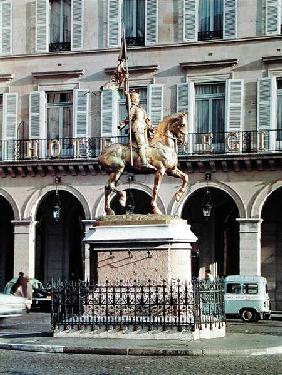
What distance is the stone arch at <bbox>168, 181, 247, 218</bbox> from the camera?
124 feet

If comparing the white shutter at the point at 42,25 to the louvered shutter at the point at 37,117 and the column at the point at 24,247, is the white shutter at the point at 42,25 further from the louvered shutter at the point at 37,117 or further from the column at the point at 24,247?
the column at the point at 24,247

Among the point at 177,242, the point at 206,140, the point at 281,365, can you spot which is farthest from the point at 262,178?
→ the point at 281,365

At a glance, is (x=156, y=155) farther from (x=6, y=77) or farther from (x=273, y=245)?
(x=6, y=77)

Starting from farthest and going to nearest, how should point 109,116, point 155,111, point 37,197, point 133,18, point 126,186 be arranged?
point 133,18 < point 37,197 < point 109,116 < point 126,186 < point 155,111

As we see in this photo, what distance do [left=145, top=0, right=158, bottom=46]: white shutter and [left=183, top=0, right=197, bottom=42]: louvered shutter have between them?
1.23m

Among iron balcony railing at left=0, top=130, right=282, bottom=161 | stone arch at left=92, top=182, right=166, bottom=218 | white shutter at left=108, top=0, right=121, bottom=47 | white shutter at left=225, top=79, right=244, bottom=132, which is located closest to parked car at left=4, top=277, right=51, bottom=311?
stone arch at left=92, top=182, right=166, bottom=218

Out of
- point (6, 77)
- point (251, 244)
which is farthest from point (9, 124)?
point (251, 244)

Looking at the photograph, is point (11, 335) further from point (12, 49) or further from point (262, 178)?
point (12, 49)

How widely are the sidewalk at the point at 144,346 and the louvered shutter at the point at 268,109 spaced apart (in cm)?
1718

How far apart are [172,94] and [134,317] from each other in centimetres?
1933

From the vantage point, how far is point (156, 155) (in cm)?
2347

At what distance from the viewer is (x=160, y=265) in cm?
2225

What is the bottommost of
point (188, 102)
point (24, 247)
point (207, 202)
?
point (24, 247)

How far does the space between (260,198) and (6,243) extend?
1299cm
